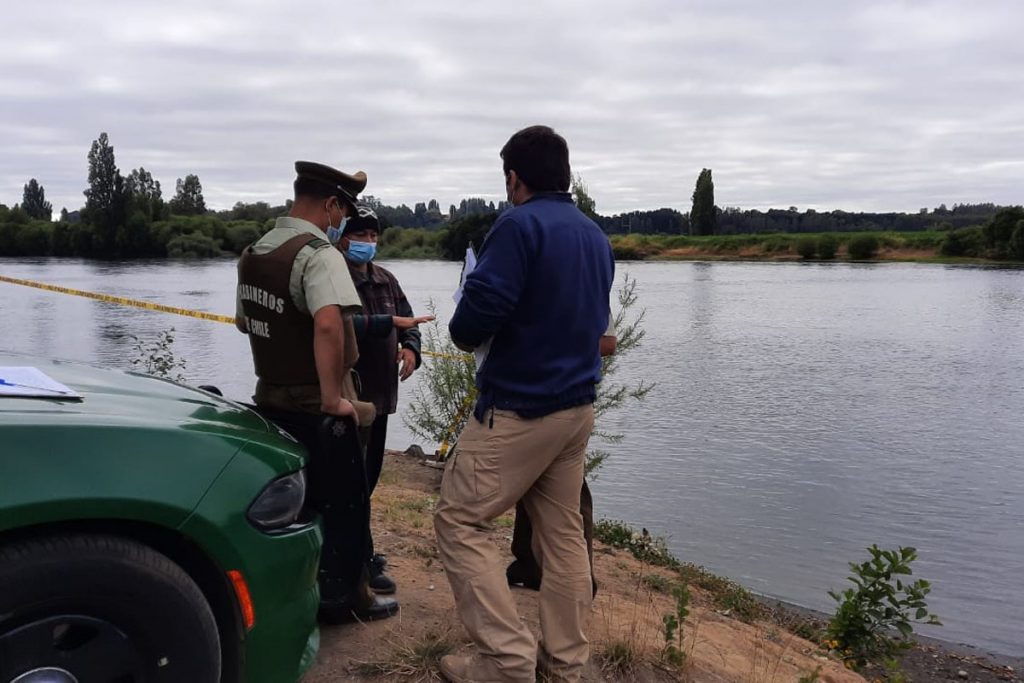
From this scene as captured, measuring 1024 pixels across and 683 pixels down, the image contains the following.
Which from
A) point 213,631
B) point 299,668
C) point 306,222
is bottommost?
point 299,668

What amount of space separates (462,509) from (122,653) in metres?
1.26

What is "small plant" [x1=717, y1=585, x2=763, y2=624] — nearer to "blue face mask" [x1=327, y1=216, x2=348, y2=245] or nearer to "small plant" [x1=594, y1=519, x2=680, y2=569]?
"small plant" [x1=594, y1=519, x2=680, y2=569]

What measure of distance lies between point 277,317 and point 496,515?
113 cm

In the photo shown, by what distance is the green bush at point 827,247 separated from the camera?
81.2 metres

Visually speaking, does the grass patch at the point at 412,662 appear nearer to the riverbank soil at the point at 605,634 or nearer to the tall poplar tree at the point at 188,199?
the riverbank soil at the point at 605,634

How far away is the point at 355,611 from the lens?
395 centimetres

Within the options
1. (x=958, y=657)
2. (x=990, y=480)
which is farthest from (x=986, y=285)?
(x=958, y=657)

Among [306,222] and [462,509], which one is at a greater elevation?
[306,222]

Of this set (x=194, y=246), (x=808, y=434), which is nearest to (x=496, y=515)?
(x=808, y=434)

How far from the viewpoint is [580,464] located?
11.5 ft

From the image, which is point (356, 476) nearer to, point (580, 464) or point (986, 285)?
point (580, 464)

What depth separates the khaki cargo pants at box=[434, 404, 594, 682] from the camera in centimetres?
325

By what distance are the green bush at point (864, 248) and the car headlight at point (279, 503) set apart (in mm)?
81757

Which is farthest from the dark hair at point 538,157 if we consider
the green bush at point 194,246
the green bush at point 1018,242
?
the green bush at point 1018,242
